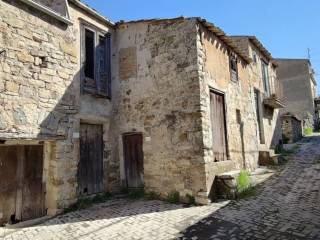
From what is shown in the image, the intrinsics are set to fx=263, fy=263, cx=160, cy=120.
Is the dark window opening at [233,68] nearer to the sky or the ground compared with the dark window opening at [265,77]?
nearer to the ground

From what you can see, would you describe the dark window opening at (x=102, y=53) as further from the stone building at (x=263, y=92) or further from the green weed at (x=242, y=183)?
the stone building at (x=263, y=92)

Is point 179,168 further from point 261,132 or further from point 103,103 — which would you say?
point 261,132

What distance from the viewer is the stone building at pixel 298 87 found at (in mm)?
23094

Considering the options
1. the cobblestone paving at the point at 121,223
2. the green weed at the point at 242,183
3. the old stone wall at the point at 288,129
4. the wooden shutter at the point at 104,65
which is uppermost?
the wooden shutter at the point at 104,65

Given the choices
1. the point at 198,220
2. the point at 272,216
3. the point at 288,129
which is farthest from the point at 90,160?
the point at 288,129

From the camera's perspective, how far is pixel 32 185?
19.5 feet

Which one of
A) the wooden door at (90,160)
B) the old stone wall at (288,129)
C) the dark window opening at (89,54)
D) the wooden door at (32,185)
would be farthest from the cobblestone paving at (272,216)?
the old stone wall at (288,129)

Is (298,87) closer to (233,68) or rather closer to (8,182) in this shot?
(233,68)

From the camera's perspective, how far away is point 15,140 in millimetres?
5535

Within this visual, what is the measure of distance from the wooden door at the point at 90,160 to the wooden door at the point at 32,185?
3.36 ft

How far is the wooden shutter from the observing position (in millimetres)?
7703

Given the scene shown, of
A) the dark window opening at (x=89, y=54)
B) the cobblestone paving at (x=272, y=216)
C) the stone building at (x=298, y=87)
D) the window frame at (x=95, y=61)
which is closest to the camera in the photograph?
the cobblestone paving at (x=272, y=216)

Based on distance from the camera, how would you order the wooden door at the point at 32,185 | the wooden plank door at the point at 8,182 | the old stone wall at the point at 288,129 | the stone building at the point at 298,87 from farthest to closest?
the stone building at the point at 298,87 → the old stone wall at the point at 288,129 → the wooden door at the point at 32,185 → the wooden plank door at the point at 8,182

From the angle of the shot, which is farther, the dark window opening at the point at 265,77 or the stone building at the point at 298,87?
the stone building at the point at 298,87
